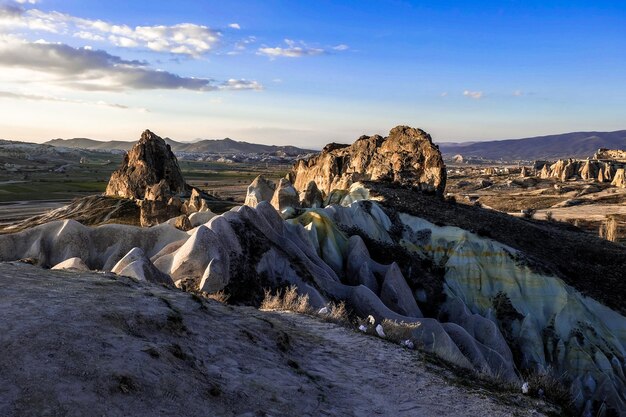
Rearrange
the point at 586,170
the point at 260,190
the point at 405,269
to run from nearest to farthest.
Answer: the point at 405,269 → the point at 260,190 → the point at 586,170

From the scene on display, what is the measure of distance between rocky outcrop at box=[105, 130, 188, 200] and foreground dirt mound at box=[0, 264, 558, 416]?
5056cm

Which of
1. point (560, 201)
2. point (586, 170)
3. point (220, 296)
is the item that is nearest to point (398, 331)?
point (220, 296)

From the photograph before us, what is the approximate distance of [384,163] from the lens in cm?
5800

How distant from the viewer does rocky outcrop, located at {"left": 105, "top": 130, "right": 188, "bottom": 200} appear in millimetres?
Result: 60750

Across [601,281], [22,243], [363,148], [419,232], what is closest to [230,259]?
[22,243]

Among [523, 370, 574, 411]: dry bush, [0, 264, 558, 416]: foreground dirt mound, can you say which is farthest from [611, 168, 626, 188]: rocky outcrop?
[0, 264, 558, 416]: foreground dirt mound

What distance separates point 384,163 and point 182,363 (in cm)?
5137

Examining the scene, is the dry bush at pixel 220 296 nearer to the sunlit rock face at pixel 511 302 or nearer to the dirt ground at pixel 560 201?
the sunlit rock face at pixel 511 302

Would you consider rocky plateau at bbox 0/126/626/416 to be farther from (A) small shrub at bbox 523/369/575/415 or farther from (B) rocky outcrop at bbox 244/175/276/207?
(B) rocky outcrop at bbox 244/175/276/207

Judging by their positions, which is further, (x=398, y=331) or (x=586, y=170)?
(x=586, y=170)

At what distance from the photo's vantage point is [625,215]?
9456 centimetres

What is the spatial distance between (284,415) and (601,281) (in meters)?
33.9

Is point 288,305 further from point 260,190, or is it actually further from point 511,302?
point 260,190

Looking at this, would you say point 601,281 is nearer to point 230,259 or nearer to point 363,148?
point 230,259
